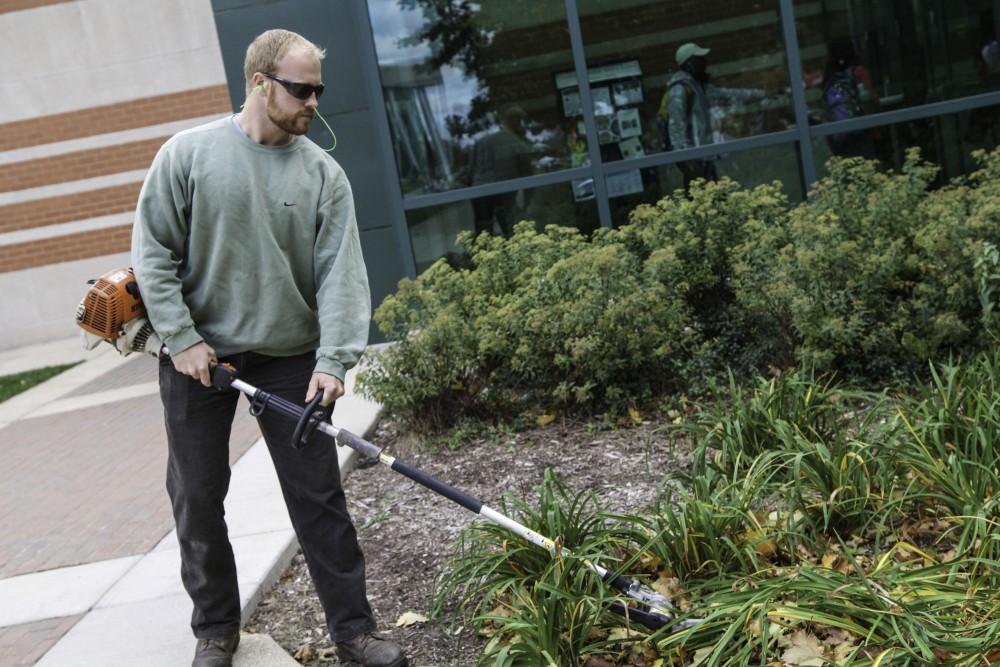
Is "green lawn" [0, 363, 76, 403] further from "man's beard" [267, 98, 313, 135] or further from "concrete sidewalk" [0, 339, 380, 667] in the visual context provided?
"man's beard" [267, 98, 313, 135]

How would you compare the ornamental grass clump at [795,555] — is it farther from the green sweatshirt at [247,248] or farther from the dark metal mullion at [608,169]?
the dark metal mullion at [608,169]

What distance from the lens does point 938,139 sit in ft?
29.8

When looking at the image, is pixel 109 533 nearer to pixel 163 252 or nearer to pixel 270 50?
pixel 163 252

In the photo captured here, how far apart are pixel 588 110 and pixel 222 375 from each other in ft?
20.9

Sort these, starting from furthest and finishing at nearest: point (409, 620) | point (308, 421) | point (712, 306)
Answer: point (712, 306)
point (409, 620)
point (308, 421)

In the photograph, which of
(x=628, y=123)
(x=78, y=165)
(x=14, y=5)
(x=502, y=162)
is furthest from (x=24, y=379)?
(x=628, y=123)

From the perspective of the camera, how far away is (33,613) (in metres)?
4.57

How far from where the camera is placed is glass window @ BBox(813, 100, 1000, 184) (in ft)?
29.7

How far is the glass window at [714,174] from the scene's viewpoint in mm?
9203

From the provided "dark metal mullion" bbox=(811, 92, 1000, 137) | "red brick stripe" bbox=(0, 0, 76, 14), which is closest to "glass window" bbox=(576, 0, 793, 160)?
"dark metal mullion" bbox=(811, 92, 1000, 137)

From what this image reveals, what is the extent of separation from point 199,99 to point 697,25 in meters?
5.84

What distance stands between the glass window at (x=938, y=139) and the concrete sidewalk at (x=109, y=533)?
16.3 feet

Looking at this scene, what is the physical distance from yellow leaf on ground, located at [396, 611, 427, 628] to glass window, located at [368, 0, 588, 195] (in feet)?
19.7

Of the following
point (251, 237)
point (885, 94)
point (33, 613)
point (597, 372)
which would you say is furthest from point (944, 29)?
point (33, 613)
